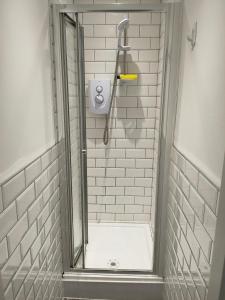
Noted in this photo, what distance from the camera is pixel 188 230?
3.53 ft

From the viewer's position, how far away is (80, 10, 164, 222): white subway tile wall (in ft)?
6.81

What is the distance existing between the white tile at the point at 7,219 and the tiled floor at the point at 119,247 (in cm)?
120

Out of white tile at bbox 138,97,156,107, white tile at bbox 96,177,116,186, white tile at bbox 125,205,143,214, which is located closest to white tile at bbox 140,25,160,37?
white tile at bbox 138,97,156,107

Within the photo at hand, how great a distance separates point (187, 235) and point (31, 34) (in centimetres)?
114

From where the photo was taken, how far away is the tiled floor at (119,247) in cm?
189

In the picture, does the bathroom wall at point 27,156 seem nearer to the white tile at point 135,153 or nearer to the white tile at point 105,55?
the white tile at point 105,55

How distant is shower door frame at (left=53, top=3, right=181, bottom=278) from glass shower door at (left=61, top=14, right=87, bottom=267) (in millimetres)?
131

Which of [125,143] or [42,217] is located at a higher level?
[125,143]

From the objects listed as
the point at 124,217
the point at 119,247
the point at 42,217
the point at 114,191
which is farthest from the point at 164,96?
the point at 124,217

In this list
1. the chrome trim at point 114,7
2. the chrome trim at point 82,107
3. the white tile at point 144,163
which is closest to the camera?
the chrome trim at point 114,7

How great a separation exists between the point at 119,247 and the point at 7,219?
1503 millimetres

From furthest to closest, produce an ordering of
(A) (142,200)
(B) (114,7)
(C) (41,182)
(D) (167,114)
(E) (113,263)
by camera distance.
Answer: (A) (142,200) < (E) (113,263) < (D) (167,114) < (B) (114,7) < (C) (41,182)

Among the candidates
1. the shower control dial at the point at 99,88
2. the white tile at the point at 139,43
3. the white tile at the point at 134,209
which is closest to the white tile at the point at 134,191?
the white tile at the point at 134,209

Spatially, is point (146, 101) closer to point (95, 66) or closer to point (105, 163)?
point (95, 66)
